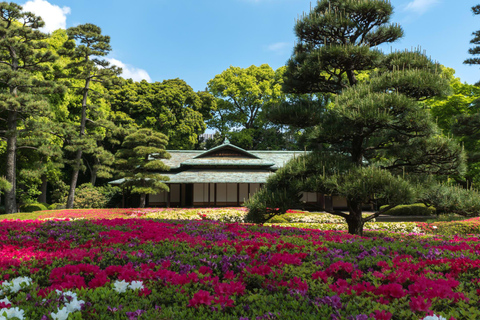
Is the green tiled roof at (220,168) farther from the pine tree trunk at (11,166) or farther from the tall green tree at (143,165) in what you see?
the pine tree trunk at (11,166)

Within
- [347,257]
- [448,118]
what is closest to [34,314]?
[347,257]

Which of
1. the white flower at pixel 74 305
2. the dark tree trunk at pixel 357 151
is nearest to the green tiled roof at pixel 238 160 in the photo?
the dark tree trunk at pixel 357 151

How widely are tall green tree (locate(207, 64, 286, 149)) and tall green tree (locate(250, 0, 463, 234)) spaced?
1057 inches

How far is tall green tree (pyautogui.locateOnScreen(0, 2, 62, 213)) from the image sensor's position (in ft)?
51.4

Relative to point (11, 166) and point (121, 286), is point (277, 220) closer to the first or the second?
point (121, 286)

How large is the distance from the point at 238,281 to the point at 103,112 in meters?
23.2

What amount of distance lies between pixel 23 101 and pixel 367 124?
16115mm

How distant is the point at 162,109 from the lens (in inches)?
1288

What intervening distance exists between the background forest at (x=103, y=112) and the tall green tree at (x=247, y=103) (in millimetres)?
123

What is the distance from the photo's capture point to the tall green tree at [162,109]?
32188mm

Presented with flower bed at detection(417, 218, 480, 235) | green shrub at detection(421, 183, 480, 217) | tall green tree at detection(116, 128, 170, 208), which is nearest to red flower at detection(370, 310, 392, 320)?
green shrub at detection(421, 183, 480, 217)

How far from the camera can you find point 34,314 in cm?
235

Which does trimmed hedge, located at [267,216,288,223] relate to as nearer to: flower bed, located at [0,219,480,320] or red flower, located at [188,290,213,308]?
flower bed, located at [0,219,480,320]

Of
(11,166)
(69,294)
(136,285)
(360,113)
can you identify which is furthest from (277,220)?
(11,166)
